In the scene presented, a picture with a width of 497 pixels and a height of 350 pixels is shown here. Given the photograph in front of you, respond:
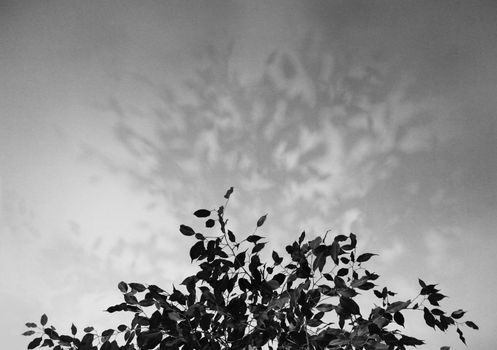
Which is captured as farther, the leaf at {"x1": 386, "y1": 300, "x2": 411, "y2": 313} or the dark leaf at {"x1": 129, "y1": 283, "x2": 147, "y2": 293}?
the dark leaf at {"x1": 129, "y1": 283, "x2": 147, "y2": 293}

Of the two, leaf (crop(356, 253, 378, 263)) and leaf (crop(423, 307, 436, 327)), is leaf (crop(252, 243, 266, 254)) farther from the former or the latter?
leaf (crop(423, 307, 436, 327))

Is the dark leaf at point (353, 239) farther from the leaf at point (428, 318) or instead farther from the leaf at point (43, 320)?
the leaf at point (43, 320)

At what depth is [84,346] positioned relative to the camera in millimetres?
2053

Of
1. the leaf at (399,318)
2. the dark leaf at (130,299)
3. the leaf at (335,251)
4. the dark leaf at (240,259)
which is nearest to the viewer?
the leaf at (335,251)

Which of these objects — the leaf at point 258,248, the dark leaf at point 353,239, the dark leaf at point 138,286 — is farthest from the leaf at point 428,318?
the dark leaf at point 138,286

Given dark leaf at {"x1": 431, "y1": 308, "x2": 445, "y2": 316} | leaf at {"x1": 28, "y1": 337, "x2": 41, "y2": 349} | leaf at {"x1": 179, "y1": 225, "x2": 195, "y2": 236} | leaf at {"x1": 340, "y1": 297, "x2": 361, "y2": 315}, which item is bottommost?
leaf at {"x1": 340, "y1": 297, "x2": 361, "y2": 315}

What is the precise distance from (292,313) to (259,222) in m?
0.64

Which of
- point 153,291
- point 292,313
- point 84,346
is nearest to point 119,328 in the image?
point 84,346

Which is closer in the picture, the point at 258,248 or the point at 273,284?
the point at 273,284

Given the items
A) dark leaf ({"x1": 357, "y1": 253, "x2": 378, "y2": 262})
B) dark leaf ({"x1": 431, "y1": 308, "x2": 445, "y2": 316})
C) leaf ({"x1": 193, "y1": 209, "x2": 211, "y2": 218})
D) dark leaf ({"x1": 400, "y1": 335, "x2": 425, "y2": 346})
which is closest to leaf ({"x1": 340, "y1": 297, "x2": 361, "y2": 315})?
dark leaf ({"x1": 400, "y1": 335, "x2": 425, "y2": 346})

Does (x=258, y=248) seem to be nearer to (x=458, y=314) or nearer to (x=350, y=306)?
(x=350, y=306)

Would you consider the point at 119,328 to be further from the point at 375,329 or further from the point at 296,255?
the point at 375,329

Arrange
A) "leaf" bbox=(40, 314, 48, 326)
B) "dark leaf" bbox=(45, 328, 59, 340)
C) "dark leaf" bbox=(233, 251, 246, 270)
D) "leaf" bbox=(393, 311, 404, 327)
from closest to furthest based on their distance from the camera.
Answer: "leaf" bbox=(393, 311, 404, 327) → "dark leaf" bbox=(233, 251, 246, 270) → "dark leaf" bbox=(45, 328, 59, 340) → "leaf" bbox=(40, 314, 48, 326)

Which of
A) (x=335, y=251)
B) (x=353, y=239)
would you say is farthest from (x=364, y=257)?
(x=335, y=251)
